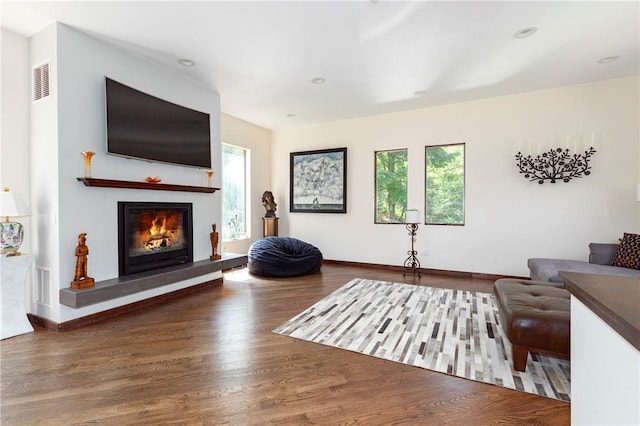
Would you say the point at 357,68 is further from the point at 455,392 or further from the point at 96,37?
the point at 455,392

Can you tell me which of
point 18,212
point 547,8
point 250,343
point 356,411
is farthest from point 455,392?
point 18,212

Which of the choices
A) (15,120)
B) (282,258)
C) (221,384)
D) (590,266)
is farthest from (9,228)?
(590,266)

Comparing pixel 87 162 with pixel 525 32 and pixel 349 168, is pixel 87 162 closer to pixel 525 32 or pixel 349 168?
pixel 349 168

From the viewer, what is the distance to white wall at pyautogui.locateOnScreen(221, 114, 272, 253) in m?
5.89

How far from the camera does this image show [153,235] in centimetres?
381

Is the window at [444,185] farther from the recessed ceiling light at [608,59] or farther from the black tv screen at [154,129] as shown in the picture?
the black tv screen at [154,129]

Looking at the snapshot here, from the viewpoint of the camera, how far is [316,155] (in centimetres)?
653

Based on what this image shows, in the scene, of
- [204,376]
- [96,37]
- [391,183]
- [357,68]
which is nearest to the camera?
[204,376]

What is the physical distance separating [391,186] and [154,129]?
4156mm

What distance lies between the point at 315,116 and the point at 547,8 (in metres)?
3.93

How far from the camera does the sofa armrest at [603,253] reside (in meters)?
3.82

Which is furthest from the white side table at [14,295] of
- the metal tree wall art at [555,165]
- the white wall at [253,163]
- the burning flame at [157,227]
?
the metal tree wall art at [555,165]

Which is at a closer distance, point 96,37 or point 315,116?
point 96,37

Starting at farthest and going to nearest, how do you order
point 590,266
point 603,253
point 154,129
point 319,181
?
1. point 319,181
2. point 603,253
3. point 154,129
4. point 590,266
